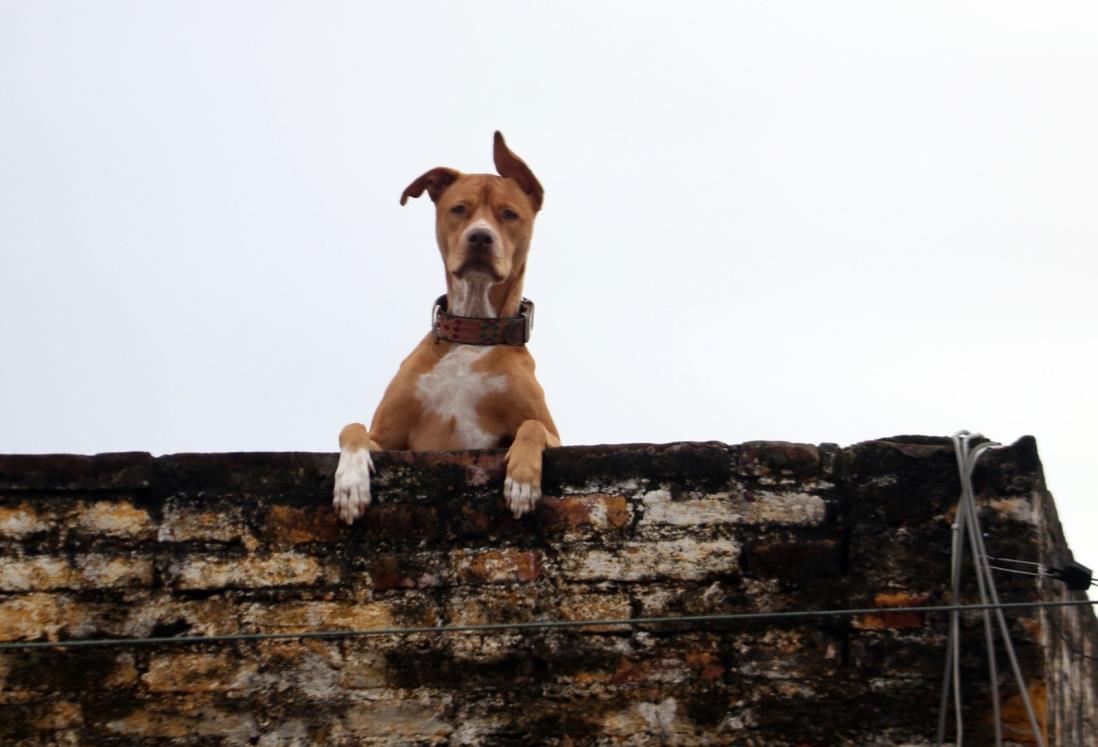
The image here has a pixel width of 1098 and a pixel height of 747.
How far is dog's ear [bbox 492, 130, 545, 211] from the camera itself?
536 centimetres

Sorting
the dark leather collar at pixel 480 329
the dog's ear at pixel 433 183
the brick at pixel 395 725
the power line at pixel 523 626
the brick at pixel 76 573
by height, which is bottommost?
the brick at pixel 395 725

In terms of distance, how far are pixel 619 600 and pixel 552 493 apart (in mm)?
360

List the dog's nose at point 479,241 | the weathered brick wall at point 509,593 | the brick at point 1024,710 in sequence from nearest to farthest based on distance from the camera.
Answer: the brick at point 1024,710
the weathered brick wall at point 509,593
the dog's nose at point 479,241

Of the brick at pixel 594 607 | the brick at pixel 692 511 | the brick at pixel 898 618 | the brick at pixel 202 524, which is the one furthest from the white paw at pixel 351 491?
the brick at pixel 898 618

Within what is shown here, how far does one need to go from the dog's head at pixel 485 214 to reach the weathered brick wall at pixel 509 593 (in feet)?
4.64

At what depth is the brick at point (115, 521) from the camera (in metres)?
3.74

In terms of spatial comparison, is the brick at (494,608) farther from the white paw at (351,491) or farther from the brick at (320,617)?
the white paw at (351,491)

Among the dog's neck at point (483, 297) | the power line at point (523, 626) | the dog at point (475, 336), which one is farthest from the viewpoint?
the dog's neck at point (483, 297)

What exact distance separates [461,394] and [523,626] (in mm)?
1740

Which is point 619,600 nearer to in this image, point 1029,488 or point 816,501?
point 816,501

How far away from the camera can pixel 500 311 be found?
17.3 ft

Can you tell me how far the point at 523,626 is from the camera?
3.37m

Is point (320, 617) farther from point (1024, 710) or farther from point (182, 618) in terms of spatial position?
point (1024, 710)

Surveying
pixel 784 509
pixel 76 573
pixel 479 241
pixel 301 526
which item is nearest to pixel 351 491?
pixel 301 526
